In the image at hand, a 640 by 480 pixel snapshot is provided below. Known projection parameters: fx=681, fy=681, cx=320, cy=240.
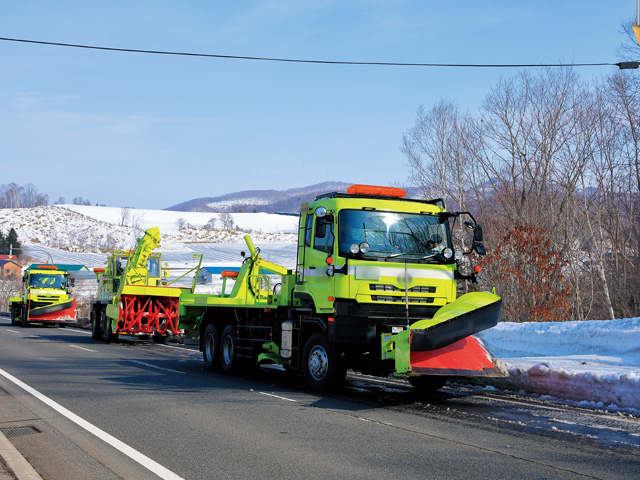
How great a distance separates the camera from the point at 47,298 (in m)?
35.9

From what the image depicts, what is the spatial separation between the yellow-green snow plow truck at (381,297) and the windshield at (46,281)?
91.4 feet

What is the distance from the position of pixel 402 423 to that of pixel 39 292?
3169 centimetres

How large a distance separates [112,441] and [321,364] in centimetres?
437

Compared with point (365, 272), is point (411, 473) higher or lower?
lower

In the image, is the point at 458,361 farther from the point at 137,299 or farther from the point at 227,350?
the point at 137,299

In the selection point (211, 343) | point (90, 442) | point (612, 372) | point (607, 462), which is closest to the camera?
point (607, 462)

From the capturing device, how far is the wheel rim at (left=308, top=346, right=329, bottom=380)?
10.8 meters

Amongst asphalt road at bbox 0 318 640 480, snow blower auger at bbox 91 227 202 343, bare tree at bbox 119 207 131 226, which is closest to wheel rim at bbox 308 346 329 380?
asphalt road at bbox 0 318 640 480

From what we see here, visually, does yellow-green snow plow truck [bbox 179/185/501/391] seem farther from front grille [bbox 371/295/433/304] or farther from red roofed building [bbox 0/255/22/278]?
red roofed building [bbox 0/255/22/278]

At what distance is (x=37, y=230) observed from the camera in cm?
15350

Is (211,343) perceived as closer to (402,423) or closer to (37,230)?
(402,423)

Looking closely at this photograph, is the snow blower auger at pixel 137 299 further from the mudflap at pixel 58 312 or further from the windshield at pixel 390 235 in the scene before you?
the mudflap at pixel 58 312

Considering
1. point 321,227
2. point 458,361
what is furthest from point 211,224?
point 458,361

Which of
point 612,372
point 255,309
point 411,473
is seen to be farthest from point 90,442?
point 612,372
